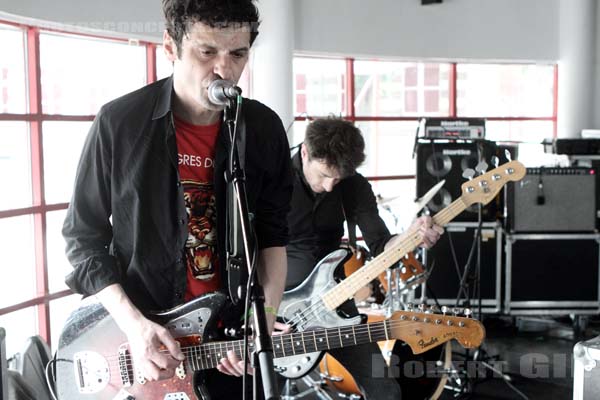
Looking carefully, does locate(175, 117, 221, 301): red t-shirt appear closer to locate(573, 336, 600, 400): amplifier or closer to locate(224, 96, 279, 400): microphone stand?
locate(224, 96, 279, 400): microphone stand

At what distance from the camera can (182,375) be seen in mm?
2070

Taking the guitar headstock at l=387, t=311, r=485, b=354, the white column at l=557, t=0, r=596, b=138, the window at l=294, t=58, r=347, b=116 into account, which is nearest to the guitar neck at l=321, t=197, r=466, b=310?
the guitar headstock at l=387, t=311, r=485, b=354

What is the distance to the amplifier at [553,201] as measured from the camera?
5.96 meters

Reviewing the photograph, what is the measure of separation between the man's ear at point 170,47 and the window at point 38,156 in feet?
8.82

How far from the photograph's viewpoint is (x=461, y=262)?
5.96 meters

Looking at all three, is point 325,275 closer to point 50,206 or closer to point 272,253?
point 272,253

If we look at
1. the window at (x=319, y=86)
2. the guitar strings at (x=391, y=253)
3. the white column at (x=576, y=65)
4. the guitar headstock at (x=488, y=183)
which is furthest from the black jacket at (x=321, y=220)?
the white column at (x=576, y=65)

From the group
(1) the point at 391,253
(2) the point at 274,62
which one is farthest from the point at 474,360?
(2) the point at 274,62

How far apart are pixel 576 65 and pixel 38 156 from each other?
20.1 feet

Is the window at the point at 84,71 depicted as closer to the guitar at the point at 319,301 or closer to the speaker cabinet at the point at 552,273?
the guitar at the point at 319,301

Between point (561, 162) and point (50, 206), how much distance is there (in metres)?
4.53

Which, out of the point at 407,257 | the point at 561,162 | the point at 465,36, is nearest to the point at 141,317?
the point at 407,257

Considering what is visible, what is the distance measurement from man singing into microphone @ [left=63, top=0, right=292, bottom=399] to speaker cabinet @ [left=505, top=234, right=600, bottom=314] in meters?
4.43

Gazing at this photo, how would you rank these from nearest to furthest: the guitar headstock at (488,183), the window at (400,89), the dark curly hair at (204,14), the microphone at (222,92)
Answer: the microphone at (222,92) < the dark curly hair at (204,14) < the guitar headstock at (488,183) < the window at (400,89)
